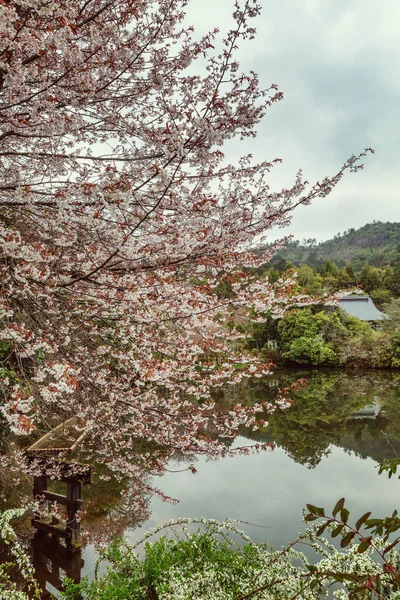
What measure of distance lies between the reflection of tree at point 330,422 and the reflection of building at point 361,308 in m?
12.2

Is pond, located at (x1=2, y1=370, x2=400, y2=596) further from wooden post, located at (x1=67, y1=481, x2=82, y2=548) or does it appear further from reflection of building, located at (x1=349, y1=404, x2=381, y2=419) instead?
wooden post, located at (x1=67, y1=481, x2=82, y2=548)

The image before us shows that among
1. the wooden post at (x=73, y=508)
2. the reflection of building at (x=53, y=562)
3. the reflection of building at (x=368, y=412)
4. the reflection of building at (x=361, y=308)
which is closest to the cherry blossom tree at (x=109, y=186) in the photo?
the wooden post at (x=73, y=508)

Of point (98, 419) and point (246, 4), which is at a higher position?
point (246, 4)

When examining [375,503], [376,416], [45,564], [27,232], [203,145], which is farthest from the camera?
[376,416]

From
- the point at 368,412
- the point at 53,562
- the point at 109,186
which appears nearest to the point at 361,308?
the point at 368,412

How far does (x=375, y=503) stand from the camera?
7.63 metres

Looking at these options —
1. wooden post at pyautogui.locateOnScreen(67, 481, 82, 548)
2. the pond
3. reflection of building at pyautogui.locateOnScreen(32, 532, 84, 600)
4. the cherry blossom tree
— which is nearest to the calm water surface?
the pond

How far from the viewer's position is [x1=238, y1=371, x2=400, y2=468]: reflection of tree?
35.8 feet

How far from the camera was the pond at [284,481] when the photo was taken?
22.9 feet

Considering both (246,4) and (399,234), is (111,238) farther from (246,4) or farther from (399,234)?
(399,234)

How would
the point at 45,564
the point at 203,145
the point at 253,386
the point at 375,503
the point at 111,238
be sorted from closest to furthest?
the point at 203,145 < the point at 111,238 < the point at 45,564 < the point at 375,503 < the point at 253,386

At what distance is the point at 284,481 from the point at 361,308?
2586cm

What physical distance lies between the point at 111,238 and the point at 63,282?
54cm

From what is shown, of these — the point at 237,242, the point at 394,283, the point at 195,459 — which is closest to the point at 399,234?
the point at 394,283
